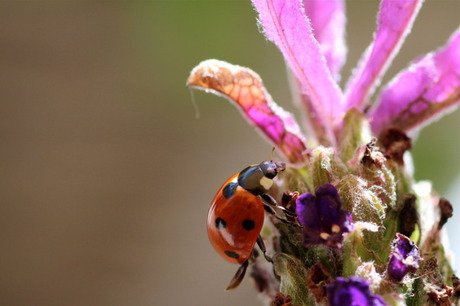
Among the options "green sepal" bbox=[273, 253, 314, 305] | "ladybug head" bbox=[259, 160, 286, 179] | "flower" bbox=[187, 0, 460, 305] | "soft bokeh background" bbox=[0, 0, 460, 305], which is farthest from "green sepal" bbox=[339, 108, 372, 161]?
"soft bokeh background" bbox=[0, 0, 460, 305]

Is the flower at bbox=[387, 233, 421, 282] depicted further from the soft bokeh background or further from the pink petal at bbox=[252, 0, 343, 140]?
the soft bokeh background

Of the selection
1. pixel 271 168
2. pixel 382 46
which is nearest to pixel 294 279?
pixel 271 168

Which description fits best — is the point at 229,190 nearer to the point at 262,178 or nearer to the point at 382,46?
the point at 262,178

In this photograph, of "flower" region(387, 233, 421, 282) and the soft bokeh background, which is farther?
the soft bokeh background

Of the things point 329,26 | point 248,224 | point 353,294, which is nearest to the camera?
point 353,294

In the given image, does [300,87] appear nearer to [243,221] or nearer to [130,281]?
[243,221]

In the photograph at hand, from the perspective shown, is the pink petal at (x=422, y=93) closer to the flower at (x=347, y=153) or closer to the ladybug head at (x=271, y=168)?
the flower at (x=347, y=153)

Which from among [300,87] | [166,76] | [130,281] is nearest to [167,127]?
[166,76]
